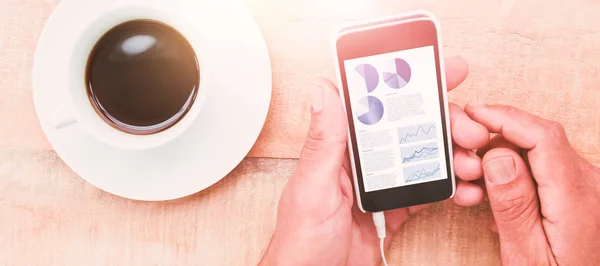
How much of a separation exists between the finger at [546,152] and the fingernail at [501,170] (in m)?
0.03

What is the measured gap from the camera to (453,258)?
32.8 inches

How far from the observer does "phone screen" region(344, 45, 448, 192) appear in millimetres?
694

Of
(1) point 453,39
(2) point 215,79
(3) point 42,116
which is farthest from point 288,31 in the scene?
(3) point 42,116

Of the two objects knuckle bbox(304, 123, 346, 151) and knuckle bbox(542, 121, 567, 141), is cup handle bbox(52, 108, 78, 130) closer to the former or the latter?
knuckle bbox(304, 123, 346, 151)

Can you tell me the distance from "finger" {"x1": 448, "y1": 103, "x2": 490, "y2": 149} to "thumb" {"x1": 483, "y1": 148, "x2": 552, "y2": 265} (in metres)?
0.02

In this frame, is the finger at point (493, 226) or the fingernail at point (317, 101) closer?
the fingernail at point (317, 101)

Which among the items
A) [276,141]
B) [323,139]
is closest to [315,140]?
[323,139]

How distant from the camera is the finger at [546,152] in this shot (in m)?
0.71

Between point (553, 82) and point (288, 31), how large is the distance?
37 centimetres

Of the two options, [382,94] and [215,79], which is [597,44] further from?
[215,79]

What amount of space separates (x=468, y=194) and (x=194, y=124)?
1.21ft

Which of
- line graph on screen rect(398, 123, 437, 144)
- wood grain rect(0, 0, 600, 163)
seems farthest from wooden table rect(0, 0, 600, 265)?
line graph on screen rect(398, 123, 437, 144)

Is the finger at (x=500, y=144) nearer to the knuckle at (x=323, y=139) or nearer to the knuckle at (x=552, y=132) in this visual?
the knuckle at (x=552, y=132)

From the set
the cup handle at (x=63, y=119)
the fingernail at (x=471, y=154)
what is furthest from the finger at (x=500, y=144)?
the cup handle at (x=63, y=119)
